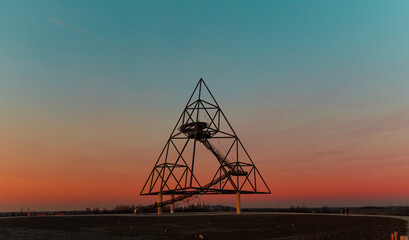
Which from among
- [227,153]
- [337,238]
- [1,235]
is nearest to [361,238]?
[337,238]

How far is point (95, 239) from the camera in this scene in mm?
21016

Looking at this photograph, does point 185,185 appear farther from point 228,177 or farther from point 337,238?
point 337,238

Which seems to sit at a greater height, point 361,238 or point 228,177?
point 228,177

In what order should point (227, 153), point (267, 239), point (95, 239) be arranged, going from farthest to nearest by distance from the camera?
point (227, 153) → point (95, 239) → point (267, 239)

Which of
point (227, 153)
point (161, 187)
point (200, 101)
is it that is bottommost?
point (161, 187)

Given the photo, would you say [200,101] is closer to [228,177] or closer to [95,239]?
[228,177]

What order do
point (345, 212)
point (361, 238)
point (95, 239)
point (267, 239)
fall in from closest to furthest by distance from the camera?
point (361, 238) < point (267, 239) < point (95, 239) < point (345, 212)

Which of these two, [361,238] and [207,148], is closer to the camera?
[361,238]

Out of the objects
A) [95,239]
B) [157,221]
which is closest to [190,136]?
[157,221]

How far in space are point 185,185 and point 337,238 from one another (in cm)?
2393

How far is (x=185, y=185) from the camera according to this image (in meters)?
39.6

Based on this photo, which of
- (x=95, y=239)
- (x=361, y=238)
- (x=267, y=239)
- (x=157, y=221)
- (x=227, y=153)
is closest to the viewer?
(x=361, y=238)

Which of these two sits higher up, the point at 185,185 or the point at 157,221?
the point at 185,185

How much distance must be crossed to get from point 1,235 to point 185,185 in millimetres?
20831
